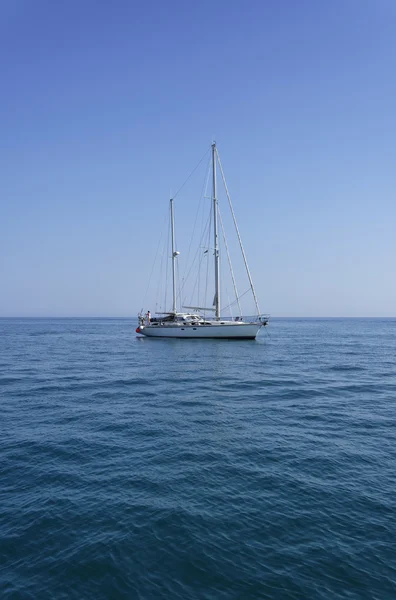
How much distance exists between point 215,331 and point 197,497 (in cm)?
5455

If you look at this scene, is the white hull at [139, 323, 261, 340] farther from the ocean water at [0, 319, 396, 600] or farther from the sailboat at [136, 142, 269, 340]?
the ocean water at [0, 319, 396, 600]

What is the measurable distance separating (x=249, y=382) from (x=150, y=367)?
40.7ft

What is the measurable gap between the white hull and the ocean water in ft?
127

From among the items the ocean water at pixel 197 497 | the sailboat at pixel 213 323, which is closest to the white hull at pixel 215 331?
the sailboat at pixel 213 323

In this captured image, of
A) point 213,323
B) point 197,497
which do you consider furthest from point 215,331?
point 197,497

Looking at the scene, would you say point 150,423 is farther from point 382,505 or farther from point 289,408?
point 382,505

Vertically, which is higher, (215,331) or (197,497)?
(215,331)

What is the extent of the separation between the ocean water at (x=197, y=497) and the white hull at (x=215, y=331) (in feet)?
127

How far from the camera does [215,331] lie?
217 ft

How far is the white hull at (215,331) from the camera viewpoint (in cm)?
6419

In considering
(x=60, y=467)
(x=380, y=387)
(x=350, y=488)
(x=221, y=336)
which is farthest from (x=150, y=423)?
(x=221, y=336)

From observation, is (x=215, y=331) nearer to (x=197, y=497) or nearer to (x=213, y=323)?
(x=213, y=323)

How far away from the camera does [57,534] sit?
9836 mm

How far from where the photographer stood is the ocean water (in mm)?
8297
